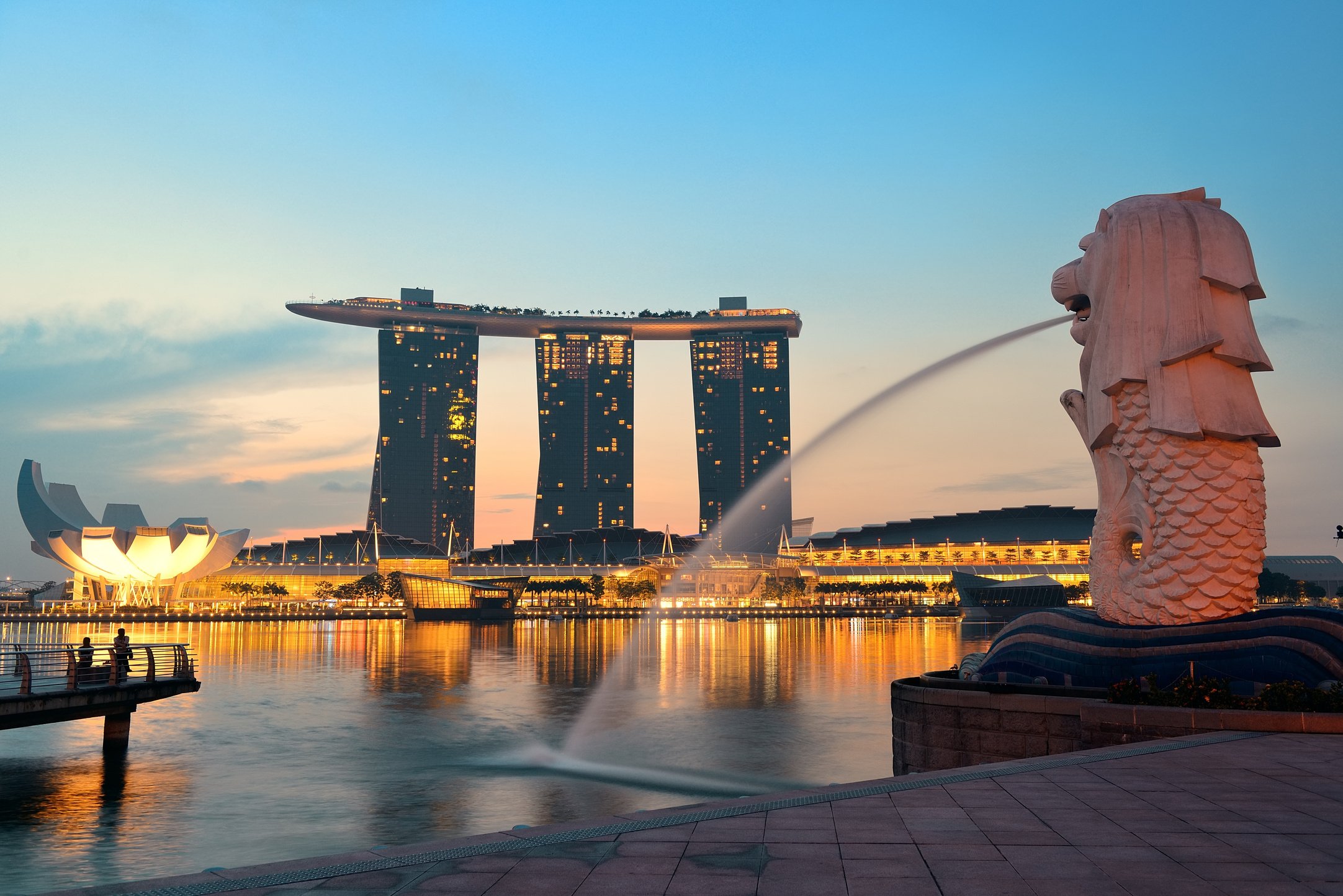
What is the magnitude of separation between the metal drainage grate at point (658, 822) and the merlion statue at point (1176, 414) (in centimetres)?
798

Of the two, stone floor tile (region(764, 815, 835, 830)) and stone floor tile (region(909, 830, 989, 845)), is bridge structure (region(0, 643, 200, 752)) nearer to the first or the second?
stone floor tile (region(764, 815, 835, 830))

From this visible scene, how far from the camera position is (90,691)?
28234mm

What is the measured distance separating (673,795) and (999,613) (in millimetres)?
134876

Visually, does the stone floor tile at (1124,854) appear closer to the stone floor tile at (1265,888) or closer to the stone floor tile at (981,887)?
the stone floor tile at (1265,888)

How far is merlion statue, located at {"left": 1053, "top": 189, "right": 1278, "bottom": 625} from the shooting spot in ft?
77.3

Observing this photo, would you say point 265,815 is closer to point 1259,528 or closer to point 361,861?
point 361,861

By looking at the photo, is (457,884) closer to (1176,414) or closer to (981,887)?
(981,887)

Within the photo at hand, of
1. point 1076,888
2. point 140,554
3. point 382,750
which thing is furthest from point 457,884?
point 140,554

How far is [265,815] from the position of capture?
2411cm

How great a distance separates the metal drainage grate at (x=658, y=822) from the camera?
8969 mm

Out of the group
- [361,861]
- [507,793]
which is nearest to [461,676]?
[507,793]

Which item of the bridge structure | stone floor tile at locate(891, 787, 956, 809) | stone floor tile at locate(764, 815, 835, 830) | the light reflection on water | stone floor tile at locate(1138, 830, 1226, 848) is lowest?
the light reflection on water

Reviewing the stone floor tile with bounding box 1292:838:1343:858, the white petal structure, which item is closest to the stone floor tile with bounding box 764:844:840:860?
the stone floor tile with bounding box 1292:838:1343:858

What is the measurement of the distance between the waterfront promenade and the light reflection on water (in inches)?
466
